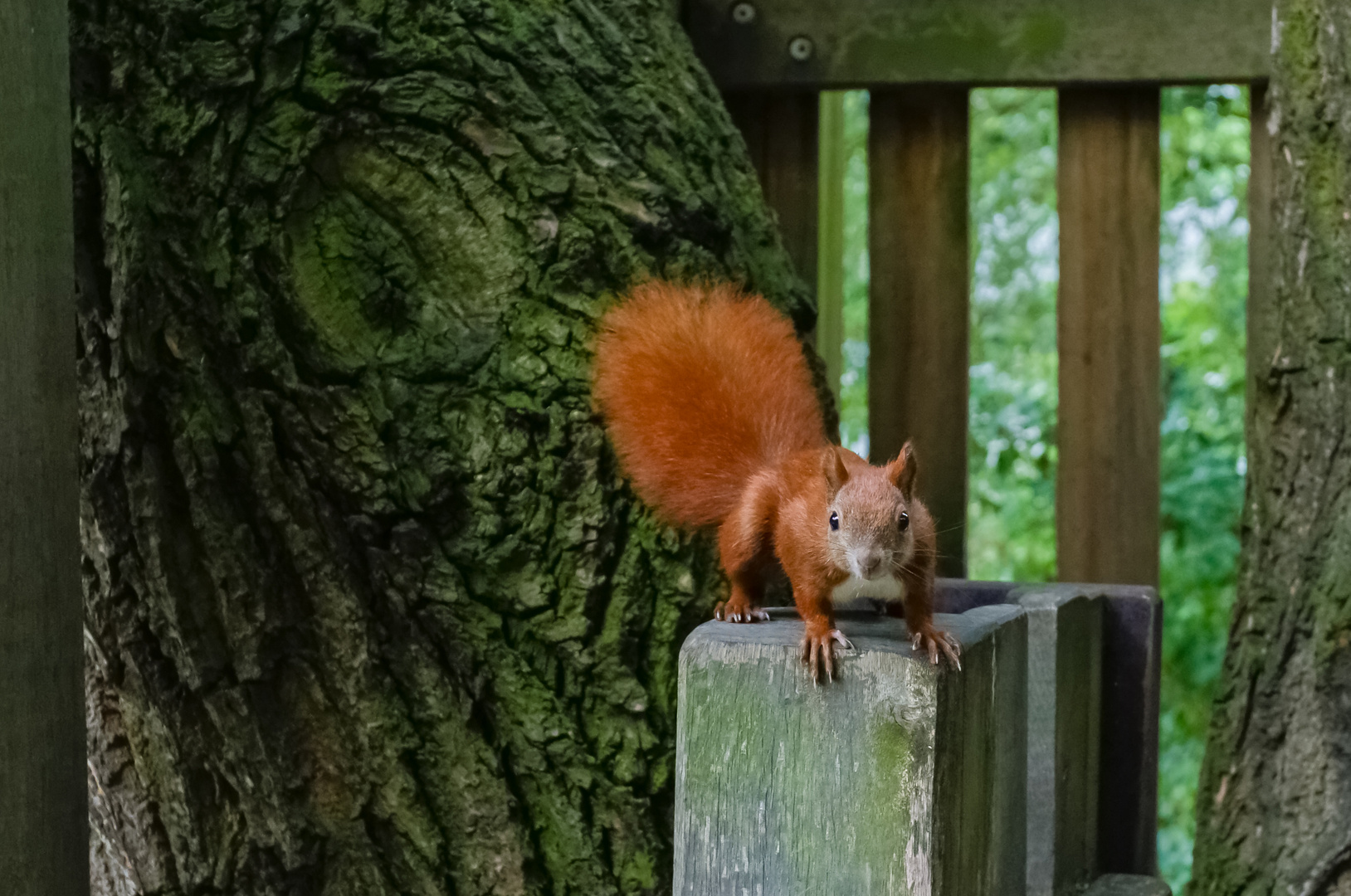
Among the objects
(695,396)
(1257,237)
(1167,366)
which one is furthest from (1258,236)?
(1167,366)

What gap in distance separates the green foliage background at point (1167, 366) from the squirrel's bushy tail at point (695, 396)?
1647mm

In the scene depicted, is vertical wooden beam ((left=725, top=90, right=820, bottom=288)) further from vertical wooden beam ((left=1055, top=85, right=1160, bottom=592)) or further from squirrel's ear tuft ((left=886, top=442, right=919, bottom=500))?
squirrel's ear tuft ((left=886, top=442, right=919, bottom=500))

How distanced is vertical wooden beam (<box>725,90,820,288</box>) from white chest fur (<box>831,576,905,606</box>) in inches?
32.1

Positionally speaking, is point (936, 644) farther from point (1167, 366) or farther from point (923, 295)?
point (1167, 366)

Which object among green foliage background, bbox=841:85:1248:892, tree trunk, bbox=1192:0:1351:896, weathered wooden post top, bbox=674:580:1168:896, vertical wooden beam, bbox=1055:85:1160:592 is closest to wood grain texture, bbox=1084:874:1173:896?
tree trunk, bbox=1192:0:1351:896

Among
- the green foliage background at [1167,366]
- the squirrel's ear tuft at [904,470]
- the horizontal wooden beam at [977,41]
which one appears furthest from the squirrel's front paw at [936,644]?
the green foliage background at [1167,366]

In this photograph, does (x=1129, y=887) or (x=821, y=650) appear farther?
(x=1129, y=887)

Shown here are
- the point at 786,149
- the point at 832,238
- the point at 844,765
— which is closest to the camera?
the point at 844,765

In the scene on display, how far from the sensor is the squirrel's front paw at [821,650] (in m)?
1.11

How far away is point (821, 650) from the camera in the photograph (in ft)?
3.71

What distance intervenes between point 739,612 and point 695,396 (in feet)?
0.80

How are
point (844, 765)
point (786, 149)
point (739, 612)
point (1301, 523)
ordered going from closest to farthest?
1. point (844, 765)
2. point (739, 612)
3. point (1301, 523)
4. point (786, 149)

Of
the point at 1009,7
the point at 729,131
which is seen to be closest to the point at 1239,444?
the point at 1009,7

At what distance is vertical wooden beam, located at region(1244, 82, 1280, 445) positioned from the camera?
1893mm
